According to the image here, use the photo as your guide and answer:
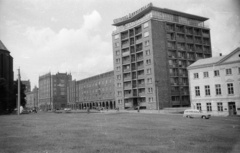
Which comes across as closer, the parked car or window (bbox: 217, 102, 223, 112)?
the parked car

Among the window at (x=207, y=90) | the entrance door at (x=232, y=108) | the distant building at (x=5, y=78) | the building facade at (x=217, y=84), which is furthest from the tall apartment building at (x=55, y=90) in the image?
the entrance door at (x=232, y=108)

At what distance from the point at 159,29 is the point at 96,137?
63.4 meters

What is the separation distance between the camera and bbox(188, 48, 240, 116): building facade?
1843 inches

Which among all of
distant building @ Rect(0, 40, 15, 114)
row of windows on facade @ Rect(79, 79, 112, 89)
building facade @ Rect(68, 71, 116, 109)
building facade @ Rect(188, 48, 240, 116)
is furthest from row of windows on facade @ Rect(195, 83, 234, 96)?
row of windows on facade @ Rect(79, 79, 112, 89)

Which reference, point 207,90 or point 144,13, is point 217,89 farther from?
point 144,13

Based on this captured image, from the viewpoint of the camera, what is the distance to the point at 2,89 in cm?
5984

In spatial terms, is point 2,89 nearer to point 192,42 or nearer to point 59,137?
point 59,137

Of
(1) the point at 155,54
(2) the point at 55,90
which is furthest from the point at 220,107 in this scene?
(2) the point at 55,90

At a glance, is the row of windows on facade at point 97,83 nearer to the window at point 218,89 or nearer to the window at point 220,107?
the window at point 218,89

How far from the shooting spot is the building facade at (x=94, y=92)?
341 ft

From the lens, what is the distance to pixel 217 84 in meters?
50.1

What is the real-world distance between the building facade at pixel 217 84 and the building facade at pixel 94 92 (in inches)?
2069

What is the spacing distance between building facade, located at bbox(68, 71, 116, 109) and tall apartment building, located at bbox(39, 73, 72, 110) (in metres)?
19.6

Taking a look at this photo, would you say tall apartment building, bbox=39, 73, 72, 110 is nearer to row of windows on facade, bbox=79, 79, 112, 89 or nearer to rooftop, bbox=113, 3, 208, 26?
row of windows on facade, bbox=79, 79, 112, 89
